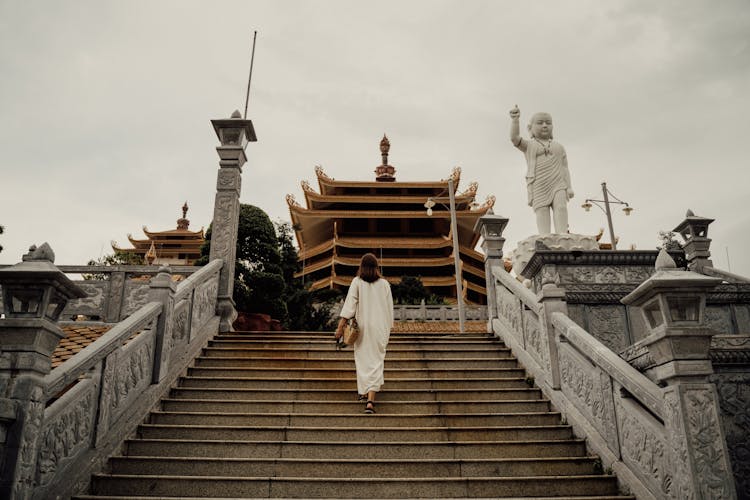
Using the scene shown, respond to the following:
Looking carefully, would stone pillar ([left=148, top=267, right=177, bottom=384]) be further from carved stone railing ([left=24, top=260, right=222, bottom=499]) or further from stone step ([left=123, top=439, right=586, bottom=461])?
stone step ([left=123, top=439, right=586, bottom=461])

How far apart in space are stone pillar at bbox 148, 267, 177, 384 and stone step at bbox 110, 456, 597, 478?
126 centimetres

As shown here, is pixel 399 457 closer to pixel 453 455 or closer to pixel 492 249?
pixel 453 455

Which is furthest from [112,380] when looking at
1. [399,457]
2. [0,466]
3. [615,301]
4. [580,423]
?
[615,301]

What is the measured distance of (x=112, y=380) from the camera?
16.9ft

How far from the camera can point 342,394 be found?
21.4 feet

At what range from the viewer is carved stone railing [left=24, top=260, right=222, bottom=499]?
419 cm

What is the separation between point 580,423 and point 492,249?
15.2 ft

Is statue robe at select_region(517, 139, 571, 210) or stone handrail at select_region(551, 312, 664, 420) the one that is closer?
stone handrail at select_region(551, 312, 664, 420)

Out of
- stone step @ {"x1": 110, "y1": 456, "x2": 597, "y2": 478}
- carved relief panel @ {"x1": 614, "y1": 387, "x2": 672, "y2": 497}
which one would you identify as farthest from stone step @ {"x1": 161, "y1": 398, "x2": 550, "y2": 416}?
carved relief panel @ {"x1": 614, "y1": 387, "x2": 672, "y2": 497}

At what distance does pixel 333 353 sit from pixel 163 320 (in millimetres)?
2365

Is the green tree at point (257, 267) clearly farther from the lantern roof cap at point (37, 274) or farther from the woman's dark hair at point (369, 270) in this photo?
the lantern roof cap at point (37, 274)

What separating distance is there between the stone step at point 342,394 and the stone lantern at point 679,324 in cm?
274

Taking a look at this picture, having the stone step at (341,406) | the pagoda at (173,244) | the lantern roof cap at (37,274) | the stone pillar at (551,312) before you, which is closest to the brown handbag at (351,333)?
the stone step at (341,406)

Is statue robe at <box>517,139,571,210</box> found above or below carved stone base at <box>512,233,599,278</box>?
above
